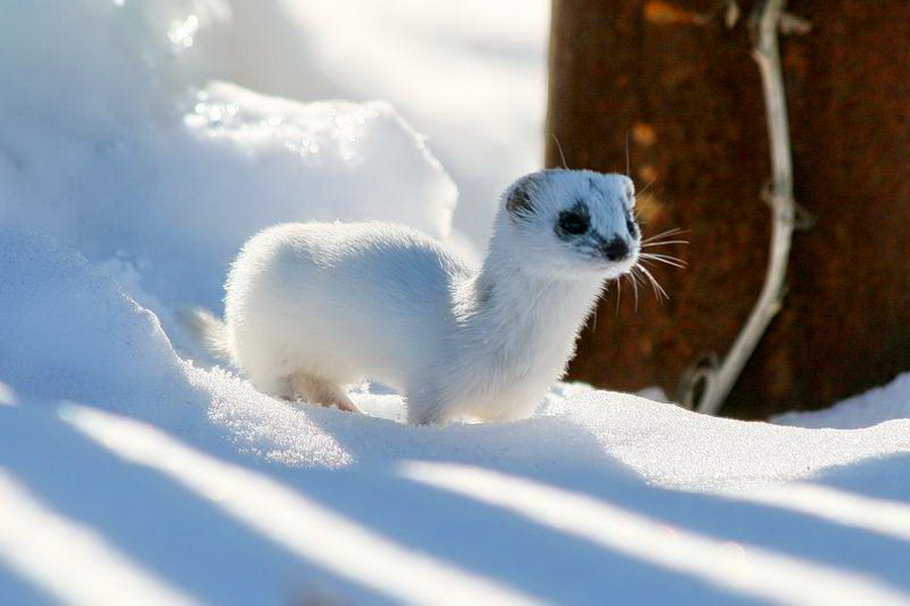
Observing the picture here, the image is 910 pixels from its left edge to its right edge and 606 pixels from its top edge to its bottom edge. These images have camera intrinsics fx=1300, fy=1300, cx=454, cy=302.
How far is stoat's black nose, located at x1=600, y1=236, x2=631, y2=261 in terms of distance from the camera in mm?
1757

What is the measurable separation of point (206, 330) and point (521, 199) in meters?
0.72

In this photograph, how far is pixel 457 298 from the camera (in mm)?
1899

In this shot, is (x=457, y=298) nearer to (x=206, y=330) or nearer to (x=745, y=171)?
(x=206, y=330)

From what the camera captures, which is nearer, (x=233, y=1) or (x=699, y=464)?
(x=699, y=464)

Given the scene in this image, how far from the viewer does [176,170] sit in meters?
2.85

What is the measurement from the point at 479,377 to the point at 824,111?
4.75ft

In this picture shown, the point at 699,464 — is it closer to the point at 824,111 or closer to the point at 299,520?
the point at 299,520

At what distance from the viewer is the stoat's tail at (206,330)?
7.48 ft

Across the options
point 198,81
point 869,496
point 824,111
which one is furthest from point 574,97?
point 869,496

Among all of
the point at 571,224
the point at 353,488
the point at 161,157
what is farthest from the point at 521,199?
the point at 161,157

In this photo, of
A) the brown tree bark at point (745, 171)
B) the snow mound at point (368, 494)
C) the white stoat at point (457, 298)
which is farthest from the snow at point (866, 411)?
the white stoat at point (457, 298)

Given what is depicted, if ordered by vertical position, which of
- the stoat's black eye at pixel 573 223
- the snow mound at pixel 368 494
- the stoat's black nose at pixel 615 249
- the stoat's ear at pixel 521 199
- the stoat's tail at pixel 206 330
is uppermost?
the stoat's ear at pixel 521 199

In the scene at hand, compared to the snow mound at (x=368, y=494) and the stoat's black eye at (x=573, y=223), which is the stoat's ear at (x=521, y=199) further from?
the snow mound at (x=368, y=494)

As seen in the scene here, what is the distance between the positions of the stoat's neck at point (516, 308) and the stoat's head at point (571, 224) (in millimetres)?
20
